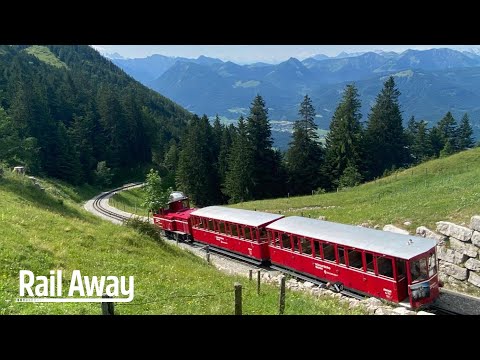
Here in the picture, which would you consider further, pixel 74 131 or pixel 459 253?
pixel 74 131

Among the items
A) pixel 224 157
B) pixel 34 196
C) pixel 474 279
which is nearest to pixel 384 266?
pixel 474 279

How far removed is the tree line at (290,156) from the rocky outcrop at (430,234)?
3317 centimetres

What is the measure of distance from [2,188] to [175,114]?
150m

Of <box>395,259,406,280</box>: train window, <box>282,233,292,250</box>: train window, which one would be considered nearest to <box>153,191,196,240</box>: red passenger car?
<box>282,233,292,250</box>: train window

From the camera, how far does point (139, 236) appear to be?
2203cm

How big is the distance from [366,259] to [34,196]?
21873mm

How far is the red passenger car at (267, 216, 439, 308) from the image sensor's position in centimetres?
1584

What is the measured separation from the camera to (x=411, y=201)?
1130 inches

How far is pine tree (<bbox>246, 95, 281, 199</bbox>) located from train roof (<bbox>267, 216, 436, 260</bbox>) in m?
42.0

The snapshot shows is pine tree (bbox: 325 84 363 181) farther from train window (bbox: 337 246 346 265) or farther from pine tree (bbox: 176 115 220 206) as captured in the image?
train window (bbox: 337 246 346 265)

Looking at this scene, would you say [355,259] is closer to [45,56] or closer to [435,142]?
[435,142]
